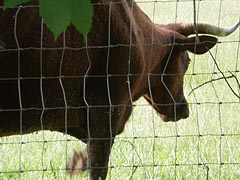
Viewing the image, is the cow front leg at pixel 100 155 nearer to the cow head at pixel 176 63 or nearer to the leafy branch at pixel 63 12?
the cow head at pixel 176 63

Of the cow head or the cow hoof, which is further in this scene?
the cow hoof

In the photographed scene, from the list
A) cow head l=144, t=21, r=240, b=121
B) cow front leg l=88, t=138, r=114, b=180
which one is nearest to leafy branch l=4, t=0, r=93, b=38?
cow front leg l=88, t=138, r=114, b=180

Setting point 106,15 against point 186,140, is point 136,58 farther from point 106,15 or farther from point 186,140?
point 186,140

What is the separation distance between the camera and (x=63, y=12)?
1.16m

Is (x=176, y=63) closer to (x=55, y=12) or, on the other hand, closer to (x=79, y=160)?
(x=79, y=160)

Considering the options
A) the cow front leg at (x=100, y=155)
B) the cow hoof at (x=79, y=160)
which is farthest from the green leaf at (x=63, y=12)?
the cow hoof at (x=79, y=160)

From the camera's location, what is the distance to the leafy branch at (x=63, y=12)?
3.77 ft

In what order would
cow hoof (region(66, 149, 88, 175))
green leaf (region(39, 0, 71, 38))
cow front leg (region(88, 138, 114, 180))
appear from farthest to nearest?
cow hoof (region(66, 149, 88, 175)) < cow front leg (region(88, 138, 114, 180)) < green leaf (region(39, 0, 71, 38))

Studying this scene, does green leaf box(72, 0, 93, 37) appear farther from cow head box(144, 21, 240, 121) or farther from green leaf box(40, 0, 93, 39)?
cow head box(144, 21, 240, 121)

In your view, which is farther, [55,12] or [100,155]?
[100,155]

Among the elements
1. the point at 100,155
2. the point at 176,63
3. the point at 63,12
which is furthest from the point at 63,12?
the point at 176,63

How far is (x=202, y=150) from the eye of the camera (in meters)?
5.23

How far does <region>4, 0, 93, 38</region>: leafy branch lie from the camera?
45.3 inches

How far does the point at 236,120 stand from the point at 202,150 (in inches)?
33.7
